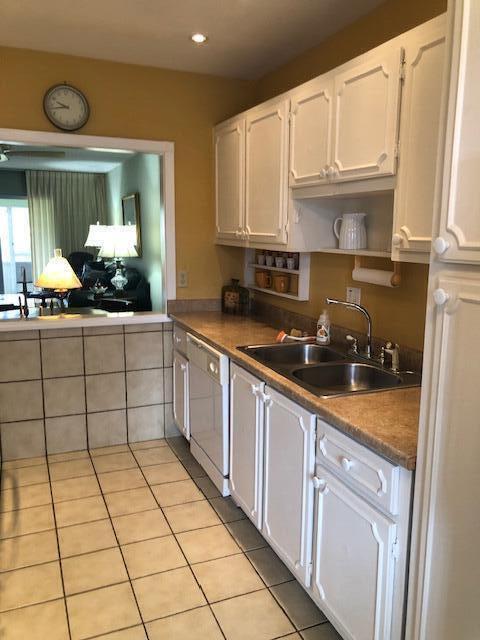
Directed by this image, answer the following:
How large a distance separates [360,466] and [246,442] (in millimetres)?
950

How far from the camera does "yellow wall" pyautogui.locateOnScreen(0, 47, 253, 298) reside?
Answer: 313cm

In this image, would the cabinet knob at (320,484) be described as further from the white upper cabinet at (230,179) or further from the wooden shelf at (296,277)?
the white upper cabinet at (230,179)

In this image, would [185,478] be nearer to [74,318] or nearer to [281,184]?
[74,318]

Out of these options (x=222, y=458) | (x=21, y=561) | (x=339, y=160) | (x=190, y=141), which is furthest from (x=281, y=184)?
(x=21, y=561)

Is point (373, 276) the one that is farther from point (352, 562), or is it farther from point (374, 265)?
point (352, 562)

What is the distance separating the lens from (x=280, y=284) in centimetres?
329

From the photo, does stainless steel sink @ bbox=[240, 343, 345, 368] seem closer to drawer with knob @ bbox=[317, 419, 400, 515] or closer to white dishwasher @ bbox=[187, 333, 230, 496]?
white dishwasher @ bbox=[187, 333, 230, 496]

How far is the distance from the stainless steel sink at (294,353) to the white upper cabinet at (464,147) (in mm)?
1489

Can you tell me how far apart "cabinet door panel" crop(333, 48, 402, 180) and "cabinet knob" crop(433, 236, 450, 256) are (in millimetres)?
761

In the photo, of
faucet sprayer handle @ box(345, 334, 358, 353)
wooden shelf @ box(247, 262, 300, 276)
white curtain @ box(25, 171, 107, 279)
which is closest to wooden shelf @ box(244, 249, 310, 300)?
wooden shelf @ box(247, 262, 300, 276)

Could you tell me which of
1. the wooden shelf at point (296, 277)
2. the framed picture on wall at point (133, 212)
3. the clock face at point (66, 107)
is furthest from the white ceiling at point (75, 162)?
the wooden shelf at point (296, 277)

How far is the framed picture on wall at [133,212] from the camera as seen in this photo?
5578 mm

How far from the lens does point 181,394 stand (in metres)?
3.48

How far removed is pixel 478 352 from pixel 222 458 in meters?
1.85
